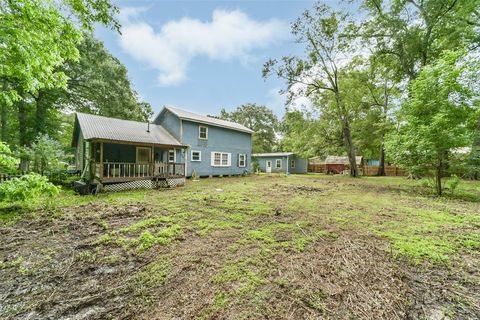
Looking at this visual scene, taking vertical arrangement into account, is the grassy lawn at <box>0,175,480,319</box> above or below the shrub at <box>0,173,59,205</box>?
below

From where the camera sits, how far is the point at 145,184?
10.8 m

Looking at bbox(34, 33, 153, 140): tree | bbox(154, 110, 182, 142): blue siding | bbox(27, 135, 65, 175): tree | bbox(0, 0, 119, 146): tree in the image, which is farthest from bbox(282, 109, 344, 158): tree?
bbox(27, 135, 65, 175): tree

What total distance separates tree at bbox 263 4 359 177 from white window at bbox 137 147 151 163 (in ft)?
40.2

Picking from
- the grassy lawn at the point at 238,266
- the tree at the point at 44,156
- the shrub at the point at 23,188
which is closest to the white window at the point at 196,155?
the tree at the point at 44,156

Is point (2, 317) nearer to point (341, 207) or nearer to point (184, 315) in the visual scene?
point (184, 315)

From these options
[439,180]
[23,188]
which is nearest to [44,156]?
[23,188]

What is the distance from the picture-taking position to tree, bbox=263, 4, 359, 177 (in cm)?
1689

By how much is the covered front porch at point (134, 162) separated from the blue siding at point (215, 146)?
4.13ft

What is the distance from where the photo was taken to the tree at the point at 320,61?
16891 mm

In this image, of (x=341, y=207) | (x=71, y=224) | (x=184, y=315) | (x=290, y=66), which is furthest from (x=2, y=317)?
(x=290, y=66)

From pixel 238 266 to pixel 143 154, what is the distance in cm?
1268

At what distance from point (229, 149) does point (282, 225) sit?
46.9 ft

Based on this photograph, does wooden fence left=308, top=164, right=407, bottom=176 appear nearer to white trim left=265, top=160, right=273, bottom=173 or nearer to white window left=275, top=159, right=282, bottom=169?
white window left=275, top=159, right=282, bottom=169

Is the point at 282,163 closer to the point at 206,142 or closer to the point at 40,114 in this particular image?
the point at 206,142
